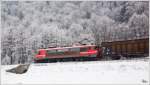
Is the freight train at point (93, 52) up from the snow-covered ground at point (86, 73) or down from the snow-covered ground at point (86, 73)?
up

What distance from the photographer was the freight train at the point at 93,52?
5.34 m

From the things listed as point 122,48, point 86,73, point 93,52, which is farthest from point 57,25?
point 122,48

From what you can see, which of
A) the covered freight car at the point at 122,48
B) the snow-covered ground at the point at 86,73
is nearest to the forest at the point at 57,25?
the covered freight car at the point at 122,48

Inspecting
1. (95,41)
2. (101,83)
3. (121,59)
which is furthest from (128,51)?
(101,83)

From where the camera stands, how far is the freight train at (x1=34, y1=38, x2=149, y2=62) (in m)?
5.34

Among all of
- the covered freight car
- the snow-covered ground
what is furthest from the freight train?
the snow-covered ground

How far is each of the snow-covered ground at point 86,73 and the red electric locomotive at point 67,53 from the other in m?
0.22

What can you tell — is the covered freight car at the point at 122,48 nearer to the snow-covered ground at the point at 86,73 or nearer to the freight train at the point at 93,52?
the freight train at the point at 93,52

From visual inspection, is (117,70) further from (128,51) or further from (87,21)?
(87,21)

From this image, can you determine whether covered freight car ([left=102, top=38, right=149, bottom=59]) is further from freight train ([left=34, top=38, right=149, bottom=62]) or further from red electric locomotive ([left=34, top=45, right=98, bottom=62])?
red electric locomotive ([left=34, top=45, right=98, bottom=62])

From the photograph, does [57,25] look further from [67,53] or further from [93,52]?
[93,52]

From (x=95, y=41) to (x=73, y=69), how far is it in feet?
2.45

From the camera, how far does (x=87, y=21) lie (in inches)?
214

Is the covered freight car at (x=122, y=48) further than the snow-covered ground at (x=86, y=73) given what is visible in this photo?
Yes
